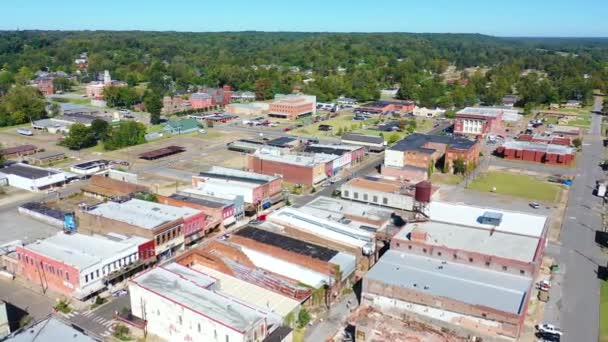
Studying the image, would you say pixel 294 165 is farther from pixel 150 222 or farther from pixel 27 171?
pixel 27 171

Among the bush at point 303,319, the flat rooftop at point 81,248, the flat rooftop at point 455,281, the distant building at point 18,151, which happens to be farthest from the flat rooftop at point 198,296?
the distant building at point 18,151

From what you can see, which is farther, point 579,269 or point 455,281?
point 579,269

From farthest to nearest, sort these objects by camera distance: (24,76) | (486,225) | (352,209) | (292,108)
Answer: (24,76), (292,108), (352,209), (486,225)

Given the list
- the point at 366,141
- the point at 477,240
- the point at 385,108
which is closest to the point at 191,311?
the point at 477,240

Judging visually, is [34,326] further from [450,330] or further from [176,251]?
[450,330]

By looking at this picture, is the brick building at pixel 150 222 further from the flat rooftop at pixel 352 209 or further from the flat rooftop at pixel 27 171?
the flat rooftop at pixel 27 171

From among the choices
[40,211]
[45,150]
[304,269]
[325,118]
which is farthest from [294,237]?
[325,118]

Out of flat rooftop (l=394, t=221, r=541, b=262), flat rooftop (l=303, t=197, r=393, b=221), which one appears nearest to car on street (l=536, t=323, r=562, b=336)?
flat rooftop (l=394, t=221, r=541, b=262)
